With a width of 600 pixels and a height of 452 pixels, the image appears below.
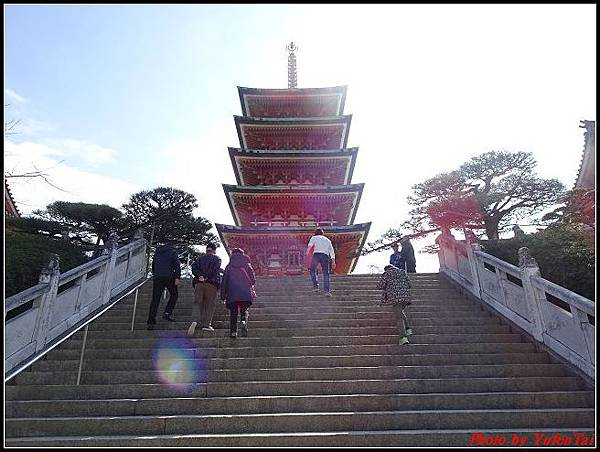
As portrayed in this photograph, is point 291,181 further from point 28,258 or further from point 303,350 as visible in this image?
point 303,350

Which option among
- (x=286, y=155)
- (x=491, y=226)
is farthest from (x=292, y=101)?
(x=491, y=226)

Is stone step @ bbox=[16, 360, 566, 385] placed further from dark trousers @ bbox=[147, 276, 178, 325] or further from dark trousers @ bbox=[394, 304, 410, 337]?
dark trousers @ bbox=[147, 276, 178, 325]

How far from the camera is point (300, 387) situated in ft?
16.2

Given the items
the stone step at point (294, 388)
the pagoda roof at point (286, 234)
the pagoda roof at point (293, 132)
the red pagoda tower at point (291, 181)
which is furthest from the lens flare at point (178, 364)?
the pagoda roof at point (293, 132)

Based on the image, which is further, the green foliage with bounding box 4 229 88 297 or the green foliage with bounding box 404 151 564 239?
the green foliage with bounding box 404 151 564 239

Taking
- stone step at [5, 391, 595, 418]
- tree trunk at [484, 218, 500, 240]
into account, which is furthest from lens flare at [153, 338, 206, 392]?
tree trunk at [484, 218, 500, 240]

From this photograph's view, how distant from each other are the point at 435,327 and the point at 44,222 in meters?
18.8

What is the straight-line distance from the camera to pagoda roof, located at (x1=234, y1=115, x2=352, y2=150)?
18328mm

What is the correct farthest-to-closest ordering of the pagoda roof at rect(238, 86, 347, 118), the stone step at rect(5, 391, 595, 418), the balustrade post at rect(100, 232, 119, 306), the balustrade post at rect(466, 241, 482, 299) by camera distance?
1. the pagoda roof at rect(238, 86, 347, 118)
2. the balustrade post at rect(100, 232, 119, 306)
3. the balustrade post at rect(466, 241, 482, 299)
4. the stone step at rect(5, 391, 595, 418)

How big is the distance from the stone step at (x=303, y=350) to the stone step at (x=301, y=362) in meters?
0.21

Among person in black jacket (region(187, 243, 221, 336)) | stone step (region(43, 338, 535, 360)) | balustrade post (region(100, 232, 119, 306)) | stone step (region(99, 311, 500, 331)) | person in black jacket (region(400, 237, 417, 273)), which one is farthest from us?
person in black jacket (region(400, 237, 417, 273))

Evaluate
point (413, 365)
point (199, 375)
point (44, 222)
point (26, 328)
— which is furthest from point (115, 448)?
point (44, 222)

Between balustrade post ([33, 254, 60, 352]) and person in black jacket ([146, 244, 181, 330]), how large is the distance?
157 centimetres

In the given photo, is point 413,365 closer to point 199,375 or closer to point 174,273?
point 199,375
